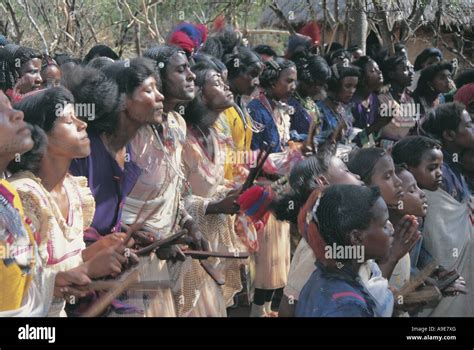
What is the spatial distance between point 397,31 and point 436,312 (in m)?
8.60

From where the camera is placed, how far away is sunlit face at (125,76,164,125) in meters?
4.41

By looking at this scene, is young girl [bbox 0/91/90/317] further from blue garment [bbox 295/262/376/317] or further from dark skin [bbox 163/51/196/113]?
dark skin [bbox 163/51/196/113]

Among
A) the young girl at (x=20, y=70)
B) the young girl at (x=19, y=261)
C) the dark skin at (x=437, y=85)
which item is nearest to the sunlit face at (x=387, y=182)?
the young girl at (x=19, y=261)

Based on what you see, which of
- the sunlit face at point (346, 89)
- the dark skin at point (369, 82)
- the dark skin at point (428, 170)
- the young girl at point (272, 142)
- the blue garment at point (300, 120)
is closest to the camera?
the dark skin at point (428, 170)

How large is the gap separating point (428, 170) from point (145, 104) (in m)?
1.48

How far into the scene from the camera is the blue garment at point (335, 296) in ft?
10.6

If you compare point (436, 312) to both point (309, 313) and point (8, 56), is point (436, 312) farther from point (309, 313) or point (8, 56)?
point (8, 56)

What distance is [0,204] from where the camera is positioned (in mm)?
3184

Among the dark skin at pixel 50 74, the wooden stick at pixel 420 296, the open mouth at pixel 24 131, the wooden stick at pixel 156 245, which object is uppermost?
the open mouth at pixel 24 131

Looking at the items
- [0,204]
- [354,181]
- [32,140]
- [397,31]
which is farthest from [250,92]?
[397,31]

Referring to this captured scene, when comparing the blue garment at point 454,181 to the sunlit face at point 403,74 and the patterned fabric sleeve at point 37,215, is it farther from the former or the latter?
the sunlit face at point 403,74

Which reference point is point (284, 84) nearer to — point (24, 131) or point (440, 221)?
point (440, 221)

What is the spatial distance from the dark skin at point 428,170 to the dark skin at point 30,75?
9.01ft

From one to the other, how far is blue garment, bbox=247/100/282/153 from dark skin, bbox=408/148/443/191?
1.61 metres
